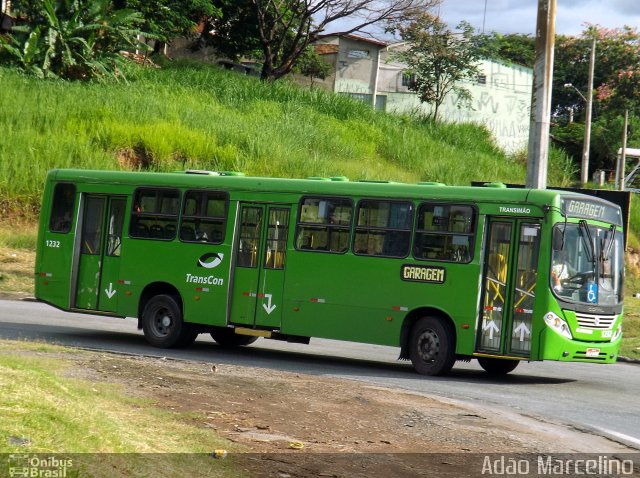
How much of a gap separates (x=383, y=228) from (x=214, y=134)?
22.3 meters

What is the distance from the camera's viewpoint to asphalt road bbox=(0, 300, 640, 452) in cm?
1302

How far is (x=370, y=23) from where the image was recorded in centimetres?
5059

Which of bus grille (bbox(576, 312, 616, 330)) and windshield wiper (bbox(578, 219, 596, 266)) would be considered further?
windshield wiper (bbox(578, 219, 596, 266))

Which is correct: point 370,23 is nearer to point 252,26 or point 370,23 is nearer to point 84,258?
point 252,26

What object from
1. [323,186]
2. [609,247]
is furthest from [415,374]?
[609,247]

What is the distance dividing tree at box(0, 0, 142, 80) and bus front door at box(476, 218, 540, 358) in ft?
88.2

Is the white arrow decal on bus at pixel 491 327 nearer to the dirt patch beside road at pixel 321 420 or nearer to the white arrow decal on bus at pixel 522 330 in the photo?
the white arrow decal on bus at pixel 522 330

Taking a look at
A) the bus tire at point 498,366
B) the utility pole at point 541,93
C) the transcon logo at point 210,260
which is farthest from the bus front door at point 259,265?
the utility pole at point 541,93

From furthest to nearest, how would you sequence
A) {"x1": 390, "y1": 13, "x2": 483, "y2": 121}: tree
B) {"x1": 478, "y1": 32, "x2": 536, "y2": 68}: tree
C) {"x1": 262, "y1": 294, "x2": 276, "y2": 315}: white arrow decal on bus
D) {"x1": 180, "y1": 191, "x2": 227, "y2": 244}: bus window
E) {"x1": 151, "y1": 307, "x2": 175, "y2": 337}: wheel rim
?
{"x1": 478, "y1": 32, "x2": 536, "y2": 68}: tree, {"x1": 390, "y1": 13, "x2": 483, "y2": 121}: tree, {"x1": 151, "y1": 307, "x2": 175, "y2": 337}: wheel rim, {"x1": 180, "y1": 191, "x2": 227, "y2": 244}: bus window, {"x1": 262, "y1": 294, "x2": 276, "y2": 315}: white arrow decal on bus

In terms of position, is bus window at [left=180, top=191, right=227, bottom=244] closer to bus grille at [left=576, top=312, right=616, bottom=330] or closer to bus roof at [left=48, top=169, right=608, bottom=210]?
bus roof at [left=48, top=169, right=608, bottom=210]

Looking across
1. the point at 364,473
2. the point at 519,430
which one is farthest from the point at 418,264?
the point at 364,473

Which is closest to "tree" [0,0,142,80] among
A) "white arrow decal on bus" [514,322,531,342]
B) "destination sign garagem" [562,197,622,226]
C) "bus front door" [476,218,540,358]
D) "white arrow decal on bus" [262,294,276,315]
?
"white arrow decal on bus" [262,294,276,315]

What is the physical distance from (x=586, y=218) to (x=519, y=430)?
5.51m

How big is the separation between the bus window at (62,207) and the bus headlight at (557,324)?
897 cm
